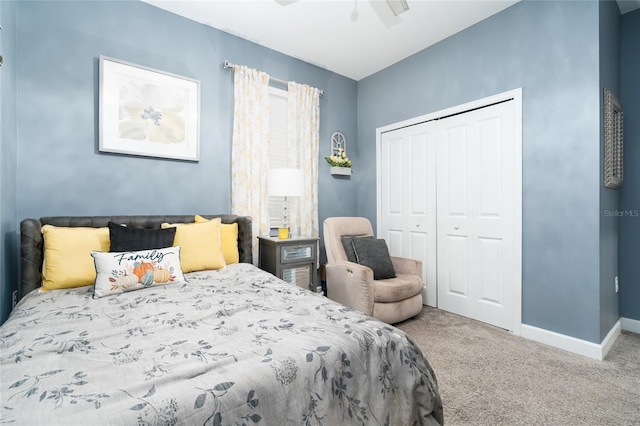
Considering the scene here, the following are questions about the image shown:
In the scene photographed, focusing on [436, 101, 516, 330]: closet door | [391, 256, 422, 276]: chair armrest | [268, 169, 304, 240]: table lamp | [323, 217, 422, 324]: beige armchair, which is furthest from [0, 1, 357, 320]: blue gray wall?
[436, 101, 516, 330]: closet door

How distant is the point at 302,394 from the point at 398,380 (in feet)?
1.55

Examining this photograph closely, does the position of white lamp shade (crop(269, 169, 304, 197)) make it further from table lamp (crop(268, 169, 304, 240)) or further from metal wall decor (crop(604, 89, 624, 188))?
metal wall decor (crop(604, 89, 624, 188))

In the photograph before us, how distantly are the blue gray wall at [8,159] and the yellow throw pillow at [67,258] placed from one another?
24 cm

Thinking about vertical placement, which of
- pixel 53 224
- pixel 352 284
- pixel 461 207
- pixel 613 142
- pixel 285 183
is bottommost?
pixel 352 284

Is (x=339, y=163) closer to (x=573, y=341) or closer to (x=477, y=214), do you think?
(x=477, y=214)

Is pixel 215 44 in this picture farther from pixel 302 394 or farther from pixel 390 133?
pixel 302 394

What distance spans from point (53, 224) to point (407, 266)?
3.14m

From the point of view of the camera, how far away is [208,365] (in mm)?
918

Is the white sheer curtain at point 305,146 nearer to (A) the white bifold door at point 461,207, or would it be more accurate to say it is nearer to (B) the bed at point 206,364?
(A) the white bifold door at point 461,207

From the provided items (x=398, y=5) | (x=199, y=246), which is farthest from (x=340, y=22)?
(x=199, y=246)

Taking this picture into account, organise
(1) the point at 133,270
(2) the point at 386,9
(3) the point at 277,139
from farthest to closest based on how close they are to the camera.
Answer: (3) the point at 277,139 → (2) the point at 386,9 → (1) the point at 133,270

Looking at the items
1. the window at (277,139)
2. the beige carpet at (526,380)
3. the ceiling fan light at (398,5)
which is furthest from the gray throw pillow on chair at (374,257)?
the ceiling fan light at (398,5)

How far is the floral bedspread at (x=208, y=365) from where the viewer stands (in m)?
0.76

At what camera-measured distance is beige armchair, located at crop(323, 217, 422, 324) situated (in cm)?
276
